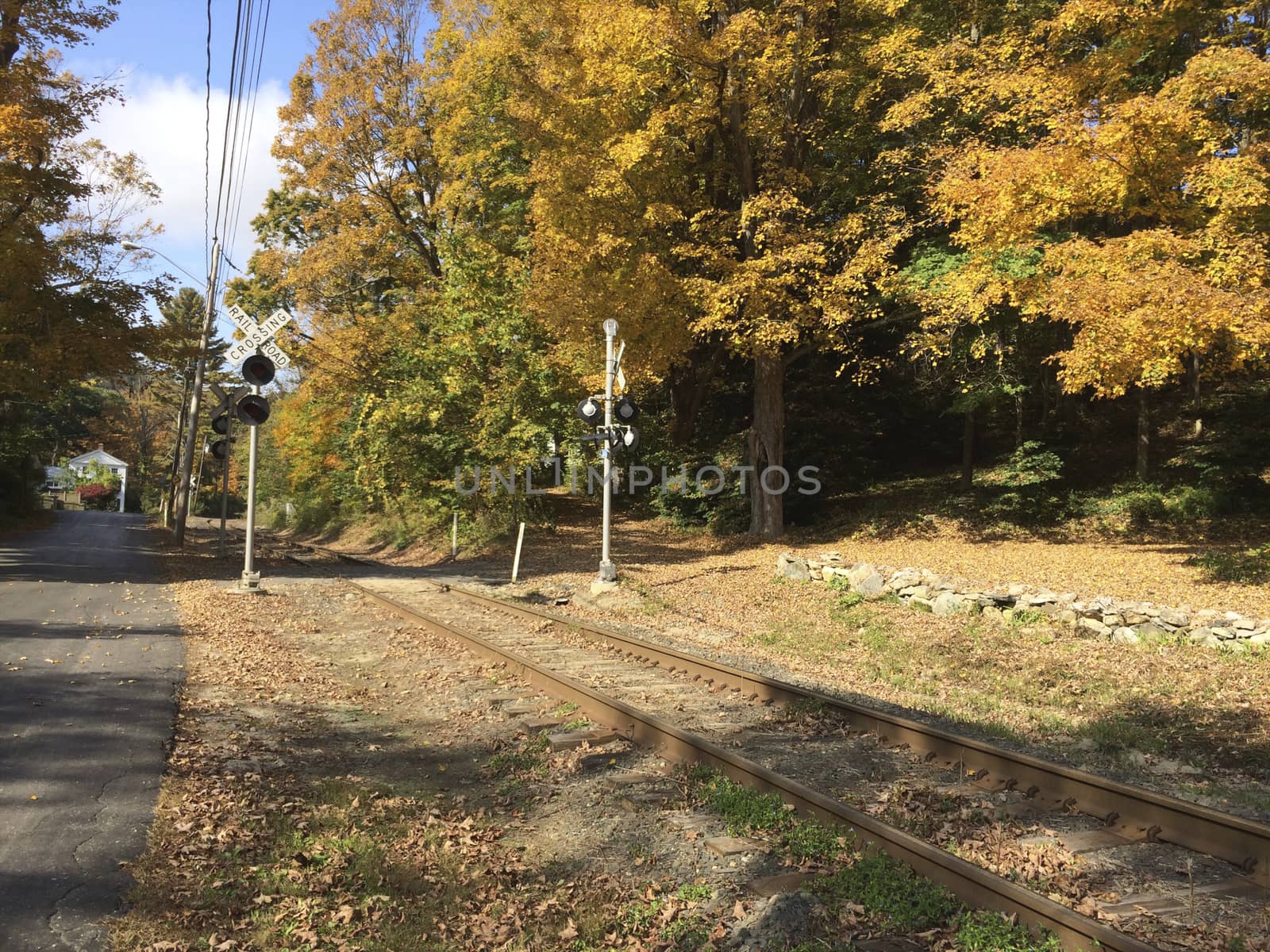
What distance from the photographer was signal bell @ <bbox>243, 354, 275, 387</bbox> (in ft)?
49.8

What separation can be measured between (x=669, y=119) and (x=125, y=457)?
86.9 metres

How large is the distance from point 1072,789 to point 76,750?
262 inches

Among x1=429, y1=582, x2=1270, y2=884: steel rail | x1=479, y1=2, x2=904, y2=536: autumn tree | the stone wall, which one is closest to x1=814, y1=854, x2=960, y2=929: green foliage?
x1=429, y1=582, x2=1270, y2=884: steel rail

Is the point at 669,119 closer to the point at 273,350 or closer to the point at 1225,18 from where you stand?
the point at 273,350

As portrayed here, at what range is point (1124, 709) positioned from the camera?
7.98 m

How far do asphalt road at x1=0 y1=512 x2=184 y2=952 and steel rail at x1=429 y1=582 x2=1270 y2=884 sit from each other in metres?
5.22

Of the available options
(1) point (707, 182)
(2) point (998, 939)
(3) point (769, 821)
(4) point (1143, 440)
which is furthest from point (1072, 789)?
(1) point (707, 182)

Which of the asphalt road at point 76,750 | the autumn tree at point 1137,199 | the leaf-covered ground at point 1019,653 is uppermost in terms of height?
the autumn tree at point 1137,199

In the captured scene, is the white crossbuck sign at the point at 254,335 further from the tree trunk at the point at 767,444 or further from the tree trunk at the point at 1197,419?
the tree trunk at the point at 1197,419

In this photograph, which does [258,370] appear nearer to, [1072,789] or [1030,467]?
[1072,789]

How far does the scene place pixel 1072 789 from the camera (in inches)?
225

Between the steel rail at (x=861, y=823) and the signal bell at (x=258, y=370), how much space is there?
8.87m

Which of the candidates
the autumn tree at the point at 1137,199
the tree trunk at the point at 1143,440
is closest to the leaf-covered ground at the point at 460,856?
the autumn tree at the point at 1137,199

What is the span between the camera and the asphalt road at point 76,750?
395 centimetres
